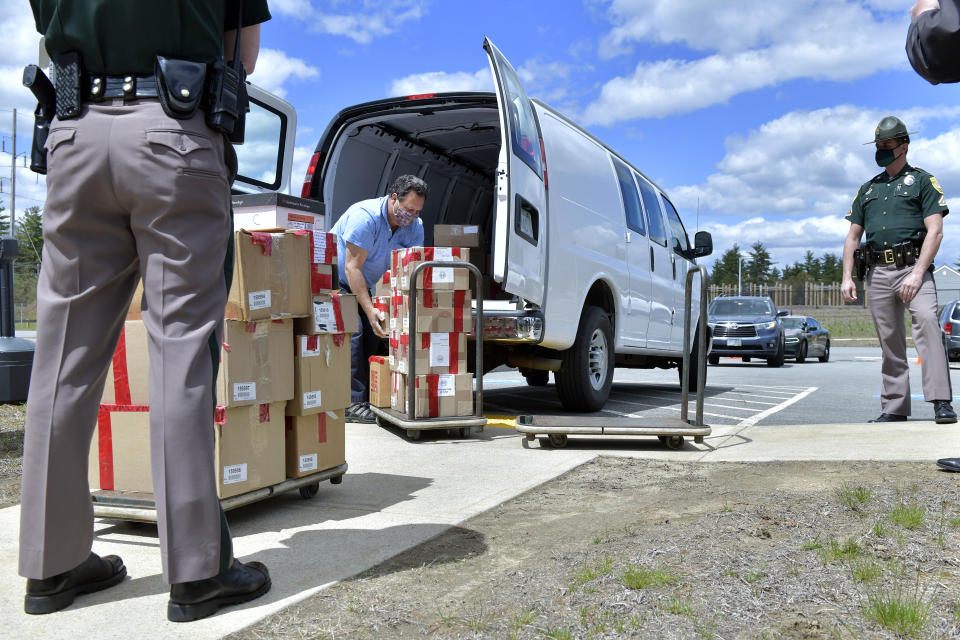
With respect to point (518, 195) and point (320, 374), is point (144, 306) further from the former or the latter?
point (518, 195)

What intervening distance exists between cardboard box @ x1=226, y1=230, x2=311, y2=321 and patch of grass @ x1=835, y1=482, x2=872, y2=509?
2239mm

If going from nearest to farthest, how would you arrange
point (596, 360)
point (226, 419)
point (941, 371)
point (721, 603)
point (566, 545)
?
point (721, 603) → point (566, 545) → point (226, 419) → point (941, 371) → point (596, 360)

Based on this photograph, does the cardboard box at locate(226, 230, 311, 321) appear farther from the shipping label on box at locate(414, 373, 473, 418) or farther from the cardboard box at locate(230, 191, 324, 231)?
the shipping label on box at locate(414, 373, 473, 418)

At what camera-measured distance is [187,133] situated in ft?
6.79

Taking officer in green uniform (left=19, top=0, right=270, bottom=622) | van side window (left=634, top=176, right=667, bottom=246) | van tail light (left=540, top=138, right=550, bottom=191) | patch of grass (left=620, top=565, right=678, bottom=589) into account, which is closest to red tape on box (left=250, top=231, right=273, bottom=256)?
officer in green uniform (left=19, top=0, right=270, bottom=622)

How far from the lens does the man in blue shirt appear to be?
599 centimetres

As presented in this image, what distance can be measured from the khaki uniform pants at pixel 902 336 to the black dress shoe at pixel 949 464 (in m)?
1.72

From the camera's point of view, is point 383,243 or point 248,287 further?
point 383,243

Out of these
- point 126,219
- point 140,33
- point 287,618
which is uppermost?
point 140,33

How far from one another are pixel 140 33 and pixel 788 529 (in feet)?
8.17

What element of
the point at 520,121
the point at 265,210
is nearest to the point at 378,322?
the point at 520,121

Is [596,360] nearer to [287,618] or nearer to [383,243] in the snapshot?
[383,243]

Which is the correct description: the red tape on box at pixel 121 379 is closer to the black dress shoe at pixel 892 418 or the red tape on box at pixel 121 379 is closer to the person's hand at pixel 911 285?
the person's hand at pixel 911 285

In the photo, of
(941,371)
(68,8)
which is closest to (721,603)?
(68,8)
